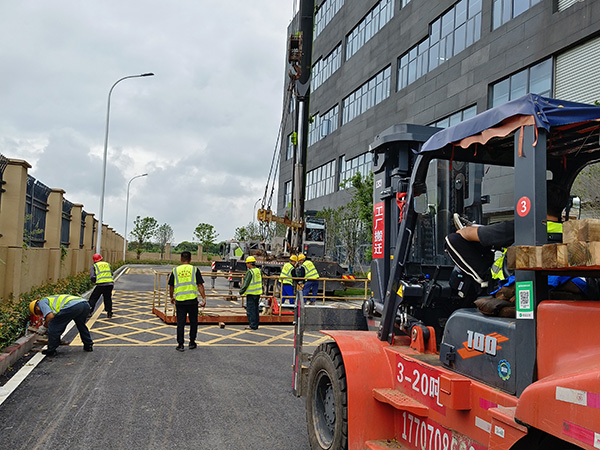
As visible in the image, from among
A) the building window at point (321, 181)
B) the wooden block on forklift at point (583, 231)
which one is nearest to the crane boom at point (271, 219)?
the wooden block on forklift at point (583, 231)

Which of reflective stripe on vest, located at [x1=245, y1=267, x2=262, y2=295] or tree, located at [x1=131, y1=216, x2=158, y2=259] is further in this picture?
tree, located at [x1=131, y1=216, x2=158, y2=259]

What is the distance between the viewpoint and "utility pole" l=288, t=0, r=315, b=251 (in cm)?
1855

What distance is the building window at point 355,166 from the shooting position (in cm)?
3297

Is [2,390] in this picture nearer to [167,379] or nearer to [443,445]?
[167,379]

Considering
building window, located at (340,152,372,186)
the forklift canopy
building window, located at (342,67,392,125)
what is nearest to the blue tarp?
the forklift canopy

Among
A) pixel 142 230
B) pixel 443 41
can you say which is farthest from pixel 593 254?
pixel 142 230

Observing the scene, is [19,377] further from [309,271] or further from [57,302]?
[309,271]

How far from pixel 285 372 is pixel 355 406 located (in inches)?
164

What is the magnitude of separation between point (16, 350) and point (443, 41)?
22.9m

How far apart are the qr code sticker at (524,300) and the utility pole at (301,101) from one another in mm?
17090

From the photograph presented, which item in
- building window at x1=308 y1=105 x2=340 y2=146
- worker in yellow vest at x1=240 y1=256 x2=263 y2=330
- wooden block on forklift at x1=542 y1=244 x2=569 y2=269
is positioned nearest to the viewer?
wooden block on forklift at x1=542 y1=244 x2=569 y2=269

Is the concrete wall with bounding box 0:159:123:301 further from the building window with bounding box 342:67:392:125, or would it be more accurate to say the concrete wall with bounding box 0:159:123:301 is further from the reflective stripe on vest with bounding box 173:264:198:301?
the building window with bounding box 342:67:392:125

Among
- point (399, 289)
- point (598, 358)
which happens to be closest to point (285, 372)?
point (399, 289)

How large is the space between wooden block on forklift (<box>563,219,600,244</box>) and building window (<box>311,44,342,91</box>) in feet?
127
